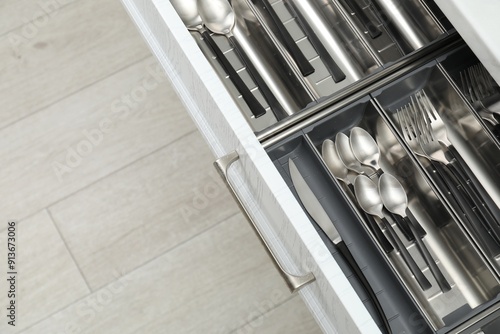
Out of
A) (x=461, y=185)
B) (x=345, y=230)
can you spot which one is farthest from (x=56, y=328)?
(x=461, y=185)

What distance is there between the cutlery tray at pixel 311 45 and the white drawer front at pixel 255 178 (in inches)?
2.7

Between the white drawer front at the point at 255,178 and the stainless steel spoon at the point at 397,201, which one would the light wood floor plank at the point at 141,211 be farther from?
the stainless steel spoon at the point at 397,201

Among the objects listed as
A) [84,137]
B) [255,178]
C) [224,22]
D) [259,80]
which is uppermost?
[84,137]

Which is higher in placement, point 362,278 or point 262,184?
point 262,184

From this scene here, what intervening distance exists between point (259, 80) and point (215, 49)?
0.08 m

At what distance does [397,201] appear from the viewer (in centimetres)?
91

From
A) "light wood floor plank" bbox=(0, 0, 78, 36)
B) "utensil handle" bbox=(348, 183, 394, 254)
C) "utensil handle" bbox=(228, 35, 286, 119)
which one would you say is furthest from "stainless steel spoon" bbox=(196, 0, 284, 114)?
"light wood floor plank" bbox=(0, 0, 78, 36)

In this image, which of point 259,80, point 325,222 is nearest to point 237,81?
point 259,80

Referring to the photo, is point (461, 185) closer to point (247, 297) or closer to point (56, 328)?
point (247, 297)

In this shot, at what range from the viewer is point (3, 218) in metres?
1.54

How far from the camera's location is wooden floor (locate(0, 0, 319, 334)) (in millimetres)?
1463

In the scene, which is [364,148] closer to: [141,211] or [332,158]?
[332,158]

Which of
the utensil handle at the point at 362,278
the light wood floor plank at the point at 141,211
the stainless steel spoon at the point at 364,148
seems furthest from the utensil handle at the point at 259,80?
the light wood floor plank at the point at 141,211

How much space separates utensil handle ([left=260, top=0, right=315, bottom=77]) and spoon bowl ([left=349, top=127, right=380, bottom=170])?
120 millimetres
